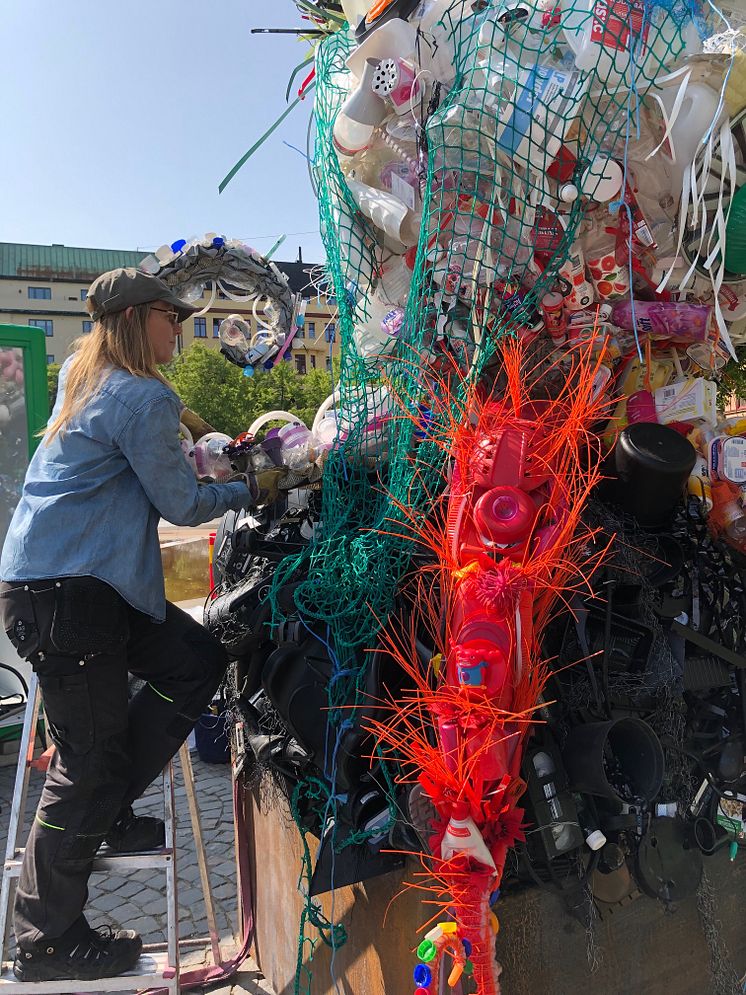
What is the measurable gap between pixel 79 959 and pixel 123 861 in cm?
28

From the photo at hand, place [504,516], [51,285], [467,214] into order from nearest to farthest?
[504,516] → [467,214] → [51,285]

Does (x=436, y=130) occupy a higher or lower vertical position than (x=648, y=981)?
higher

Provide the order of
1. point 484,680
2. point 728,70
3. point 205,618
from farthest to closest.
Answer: point 205,618
point 728,70
point 484,680

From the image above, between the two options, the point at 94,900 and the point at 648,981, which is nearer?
the point at 648,981

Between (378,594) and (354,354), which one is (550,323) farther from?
(378,594)

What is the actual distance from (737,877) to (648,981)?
1.38ft

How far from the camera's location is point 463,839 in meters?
1.68

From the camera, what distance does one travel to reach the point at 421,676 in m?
2.06

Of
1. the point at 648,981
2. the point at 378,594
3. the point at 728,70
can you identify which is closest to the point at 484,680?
the point at 378,594

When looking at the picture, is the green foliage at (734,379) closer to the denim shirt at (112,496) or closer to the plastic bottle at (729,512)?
the plastic bottle at (729,512)

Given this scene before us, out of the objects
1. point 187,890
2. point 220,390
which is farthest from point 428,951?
point 220,390

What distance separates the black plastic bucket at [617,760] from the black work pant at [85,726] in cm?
124

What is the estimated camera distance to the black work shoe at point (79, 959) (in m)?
2.42

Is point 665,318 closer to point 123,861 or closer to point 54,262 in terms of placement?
point 123,861
